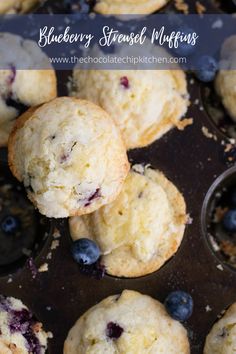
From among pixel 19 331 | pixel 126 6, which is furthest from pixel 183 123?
pixel 19 331

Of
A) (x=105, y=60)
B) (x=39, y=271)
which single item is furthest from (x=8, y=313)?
(x=105, y=60)

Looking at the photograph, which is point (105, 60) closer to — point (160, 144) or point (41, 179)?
point (160, 144)

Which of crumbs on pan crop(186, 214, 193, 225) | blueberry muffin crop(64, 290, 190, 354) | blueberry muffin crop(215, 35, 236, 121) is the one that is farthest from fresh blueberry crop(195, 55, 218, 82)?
blueberry muffin crop(64, 290, 190, 354)

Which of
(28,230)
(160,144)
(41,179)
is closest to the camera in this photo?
(41,179)

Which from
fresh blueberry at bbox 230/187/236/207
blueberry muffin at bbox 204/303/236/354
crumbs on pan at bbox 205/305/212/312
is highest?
fresh blueberry at bbox 230/187/236/207

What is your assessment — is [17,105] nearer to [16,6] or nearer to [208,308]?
[16,6]

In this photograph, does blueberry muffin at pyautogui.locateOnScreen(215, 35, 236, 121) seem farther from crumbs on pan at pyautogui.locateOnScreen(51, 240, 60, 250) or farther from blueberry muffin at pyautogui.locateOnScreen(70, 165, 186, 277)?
crumbs on pan at pyautogui.locateOnScreen(51, 240, 60, 250)
